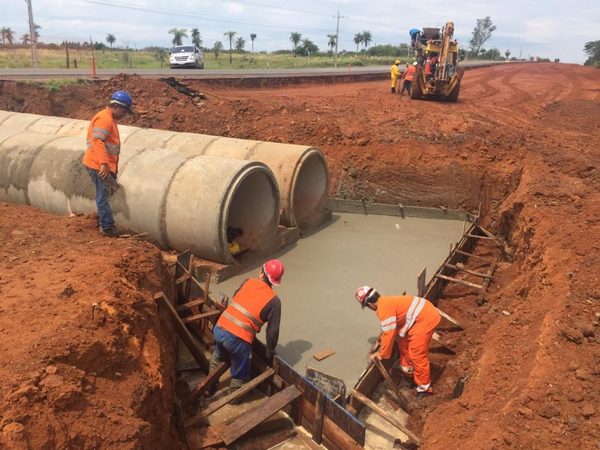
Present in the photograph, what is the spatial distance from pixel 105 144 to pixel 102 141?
0.06 meters

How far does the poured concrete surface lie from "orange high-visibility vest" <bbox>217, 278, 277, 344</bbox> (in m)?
1.37

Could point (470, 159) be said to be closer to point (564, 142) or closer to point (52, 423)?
point (564, 142)

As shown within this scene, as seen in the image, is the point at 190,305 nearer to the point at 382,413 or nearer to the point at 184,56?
the point at 382,413

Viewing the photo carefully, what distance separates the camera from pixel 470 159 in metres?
12.3

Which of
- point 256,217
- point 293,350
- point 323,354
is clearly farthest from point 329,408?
point 256,217

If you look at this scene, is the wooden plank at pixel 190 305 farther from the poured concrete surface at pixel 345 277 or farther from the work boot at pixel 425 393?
the work boot at pixel 425 393

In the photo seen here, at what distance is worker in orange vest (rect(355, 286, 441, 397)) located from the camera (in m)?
5.41

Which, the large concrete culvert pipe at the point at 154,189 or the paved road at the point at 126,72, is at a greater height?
the paved road at the point at 126,72

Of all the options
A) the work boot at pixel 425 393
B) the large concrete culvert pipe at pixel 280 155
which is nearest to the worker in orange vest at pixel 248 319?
the work boot at pixel 425 393

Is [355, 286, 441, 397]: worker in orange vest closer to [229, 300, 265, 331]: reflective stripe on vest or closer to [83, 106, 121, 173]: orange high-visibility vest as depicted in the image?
[229, 300, 265, 331]: reflective stripe on vest

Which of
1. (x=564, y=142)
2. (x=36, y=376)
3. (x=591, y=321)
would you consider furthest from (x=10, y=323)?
(x=564, y=142)

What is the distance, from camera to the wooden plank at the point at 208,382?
5.07 m

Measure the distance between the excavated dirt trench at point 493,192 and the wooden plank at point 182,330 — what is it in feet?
8.35

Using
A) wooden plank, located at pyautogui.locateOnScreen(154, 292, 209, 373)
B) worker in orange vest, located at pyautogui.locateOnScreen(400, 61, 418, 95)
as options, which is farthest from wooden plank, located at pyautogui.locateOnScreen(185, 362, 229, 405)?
worker in orange vest, located at pyautogui.locateOnScreen(400, 61, 418, 95)
